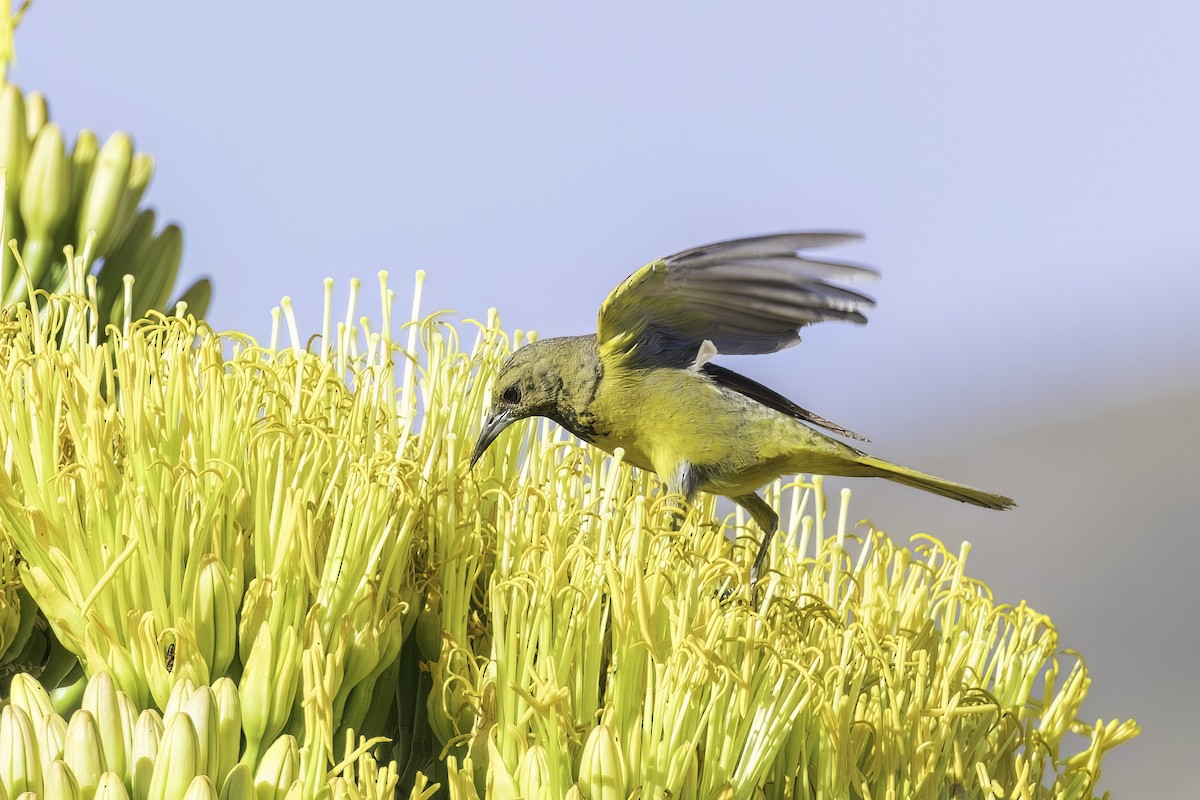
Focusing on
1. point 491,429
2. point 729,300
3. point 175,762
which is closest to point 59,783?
point 175,762

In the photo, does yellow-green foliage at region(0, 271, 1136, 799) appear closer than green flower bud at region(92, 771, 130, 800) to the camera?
No

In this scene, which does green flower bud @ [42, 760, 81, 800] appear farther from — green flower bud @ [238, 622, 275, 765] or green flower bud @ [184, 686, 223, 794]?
green flower bud @ [238, 622, 275, 765]

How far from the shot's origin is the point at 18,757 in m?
Answer: 2.25

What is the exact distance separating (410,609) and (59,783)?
0.87m

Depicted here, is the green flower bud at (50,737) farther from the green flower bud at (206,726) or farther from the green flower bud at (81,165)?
the green flower bud at (81,165)

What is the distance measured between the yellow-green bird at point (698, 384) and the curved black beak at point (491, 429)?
0.03 metres

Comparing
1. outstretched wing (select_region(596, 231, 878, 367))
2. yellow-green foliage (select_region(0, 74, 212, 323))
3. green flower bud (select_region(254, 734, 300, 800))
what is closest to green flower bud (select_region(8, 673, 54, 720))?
green flower bud (select_region(254, 734, 300, 800))

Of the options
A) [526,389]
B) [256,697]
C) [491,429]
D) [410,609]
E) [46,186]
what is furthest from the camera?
[46,186]

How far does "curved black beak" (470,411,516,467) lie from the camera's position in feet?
11.4

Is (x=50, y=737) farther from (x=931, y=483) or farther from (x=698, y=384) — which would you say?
(x=931, y=483)

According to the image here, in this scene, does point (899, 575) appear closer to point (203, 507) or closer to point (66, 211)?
point (203, 507)

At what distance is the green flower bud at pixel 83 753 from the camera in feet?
7.43

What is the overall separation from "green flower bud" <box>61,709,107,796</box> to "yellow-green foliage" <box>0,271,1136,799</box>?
0.17m

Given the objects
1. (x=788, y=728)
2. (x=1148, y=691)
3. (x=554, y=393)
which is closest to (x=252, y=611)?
(x=788, y=728)
